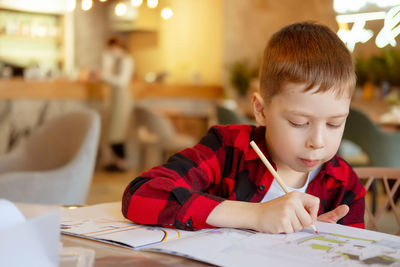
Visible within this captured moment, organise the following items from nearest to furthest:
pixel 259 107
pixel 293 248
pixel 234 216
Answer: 1. pixel 293 248
2. pixel 234 216
3. pixel 259 107

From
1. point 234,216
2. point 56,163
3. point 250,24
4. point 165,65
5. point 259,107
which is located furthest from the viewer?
point 165,65

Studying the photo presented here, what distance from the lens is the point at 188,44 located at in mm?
7484

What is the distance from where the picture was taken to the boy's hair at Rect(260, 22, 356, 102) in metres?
0.94

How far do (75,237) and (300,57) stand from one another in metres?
0.51

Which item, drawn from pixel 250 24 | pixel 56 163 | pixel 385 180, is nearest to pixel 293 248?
pixel 385 180

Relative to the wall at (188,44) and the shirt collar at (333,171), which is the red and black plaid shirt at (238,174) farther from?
the wall at (188,44)

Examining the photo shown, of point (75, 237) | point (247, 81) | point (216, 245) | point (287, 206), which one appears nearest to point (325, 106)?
point (287, 206)

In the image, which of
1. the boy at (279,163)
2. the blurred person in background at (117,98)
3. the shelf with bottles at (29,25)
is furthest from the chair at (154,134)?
the boy at (279,163)

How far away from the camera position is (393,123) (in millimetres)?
3623

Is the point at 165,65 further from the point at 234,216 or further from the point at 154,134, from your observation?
the point at 234,216

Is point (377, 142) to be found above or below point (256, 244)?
below

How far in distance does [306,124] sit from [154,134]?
13.3 ft

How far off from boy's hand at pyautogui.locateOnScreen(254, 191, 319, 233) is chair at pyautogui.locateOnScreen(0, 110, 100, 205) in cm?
132

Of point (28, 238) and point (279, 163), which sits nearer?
point (28, 238)
